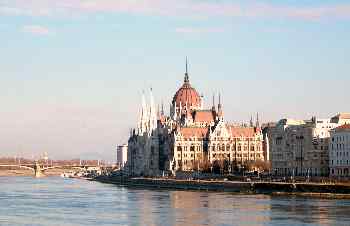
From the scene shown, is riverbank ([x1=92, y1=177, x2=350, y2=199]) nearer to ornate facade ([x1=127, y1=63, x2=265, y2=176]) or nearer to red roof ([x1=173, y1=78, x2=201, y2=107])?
ornate facade ([x1=127, y1=63, x2=265, y2=176])

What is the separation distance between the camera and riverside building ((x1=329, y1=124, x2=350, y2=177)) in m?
127

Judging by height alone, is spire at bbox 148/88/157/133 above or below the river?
above

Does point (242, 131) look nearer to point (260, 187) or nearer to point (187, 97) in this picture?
point (187, 97)

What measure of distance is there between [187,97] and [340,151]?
6840cm

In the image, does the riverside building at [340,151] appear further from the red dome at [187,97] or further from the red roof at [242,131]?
the red dome at [187,97]

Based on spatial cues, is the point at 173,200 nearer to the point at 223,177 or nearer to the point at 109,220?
the point at 109,220

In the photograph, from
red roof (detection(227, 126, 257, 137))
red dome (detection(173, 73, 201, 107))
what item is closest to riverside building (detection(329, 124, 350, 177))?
red roof (detection(227, 126, 257, 137))

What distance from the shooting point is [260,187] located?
112188mm

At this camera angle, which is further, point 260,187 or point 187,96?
point 187,96

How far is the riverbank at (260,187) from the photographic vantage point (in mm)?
97938

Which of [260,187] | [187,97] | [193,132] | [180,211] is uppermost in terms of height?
[187,97]

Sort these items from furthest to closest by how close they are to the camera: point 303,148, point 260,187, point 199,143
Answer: point 199,143 < point 303,148 < point 260,187

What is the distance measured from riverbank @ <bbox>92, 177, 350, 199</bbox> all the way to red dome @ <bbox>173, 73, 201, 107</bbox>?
38915 mm

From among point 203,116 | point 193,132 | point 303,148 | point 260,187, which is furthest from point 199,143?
point 260,187
